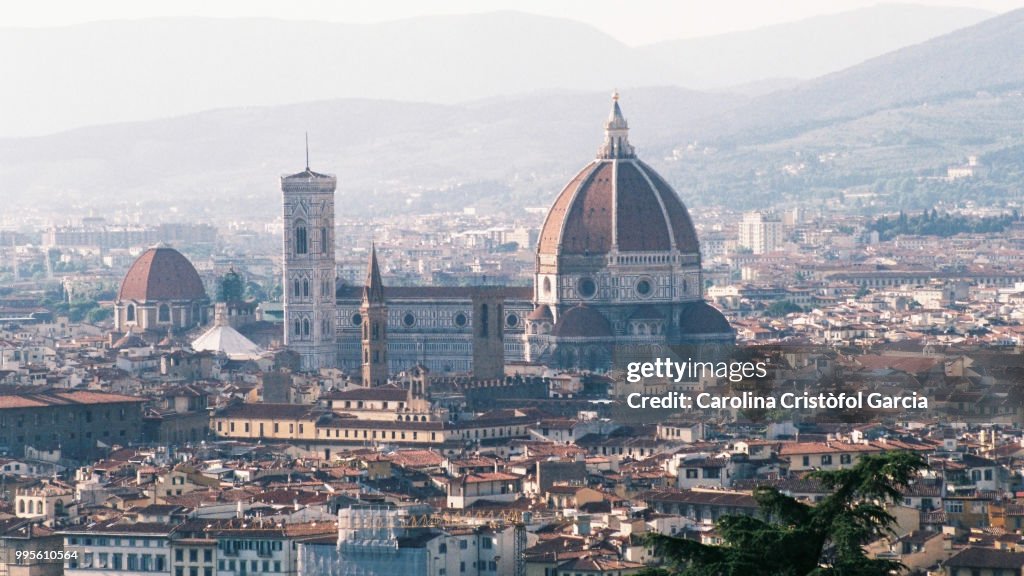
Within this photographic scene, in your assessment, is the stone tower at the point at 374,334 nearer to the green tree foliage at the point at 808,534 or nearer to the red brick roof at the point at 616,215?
the red brick roof at the point at 616,215

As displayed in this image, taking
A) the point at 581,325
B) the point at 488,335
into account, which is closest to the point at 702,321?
the point at 581,325

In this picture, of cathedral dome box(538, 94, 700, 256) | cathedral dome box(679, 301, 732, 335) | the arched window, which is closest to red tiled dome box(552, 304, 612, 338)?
cathedral dome box(679, 301, 732, 335)

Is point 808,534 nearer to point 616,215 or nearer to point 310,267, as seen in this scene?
point 310,267

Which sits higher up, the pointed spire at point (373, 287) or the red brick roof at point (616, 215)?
the red brick roof at point (616, 215)

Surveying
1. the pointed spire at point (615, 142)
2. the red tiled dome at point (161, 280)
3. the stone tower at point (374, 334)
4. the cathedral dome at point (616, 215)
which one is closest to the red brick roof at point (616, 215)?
the cathedral dome at point (616, 215)

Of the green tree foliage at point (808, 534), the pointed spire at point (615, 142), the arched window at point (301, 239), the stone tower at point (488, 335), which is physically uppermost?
the pointed spire at point (615, 142)

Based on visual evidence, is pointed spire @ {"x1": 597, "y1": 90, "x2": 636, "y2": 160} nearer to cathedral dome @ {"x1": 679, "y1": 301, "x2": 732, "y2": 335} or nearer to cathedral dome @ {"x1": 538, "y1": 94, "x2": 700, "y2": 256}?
cathedral dome @ {"x1": 538, "y1": 94, "x2": 700, "y2": 256}

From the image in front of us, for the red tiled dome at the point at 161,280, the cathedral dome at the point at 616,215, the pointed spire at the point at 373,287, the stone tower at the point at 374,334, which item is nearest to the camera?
the stone tower at the point at 374,334

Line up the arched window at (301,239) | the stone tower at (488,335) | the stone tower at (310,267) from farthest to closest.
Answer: the arched window at (301,239)
the stone tower at (310,267)
the stone tower at (488,335)
